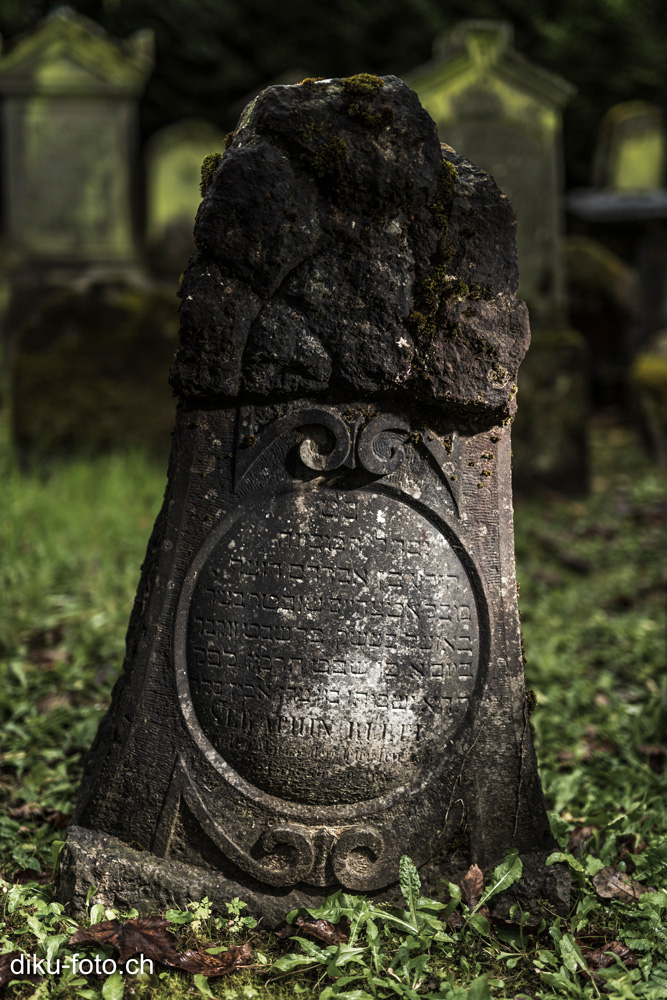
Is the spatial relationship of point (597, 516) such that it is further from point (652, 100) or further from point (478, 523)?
point (652, 100)

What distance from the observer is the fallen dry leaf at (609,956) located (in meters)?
→ 2.02

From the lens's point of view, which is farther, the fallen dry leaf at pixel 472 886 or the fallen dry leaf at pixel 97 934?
the fallen dry leaf at pixel 472 886

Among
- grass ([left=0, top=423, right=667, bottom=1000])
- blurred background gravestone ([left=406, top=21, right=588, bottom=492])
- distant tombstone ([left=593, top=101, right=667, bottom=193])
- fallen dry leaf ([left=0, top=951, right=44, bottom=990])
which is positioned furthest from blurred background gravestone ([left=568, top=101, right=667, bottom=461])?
fallen dry leaf ([left=0, top=951, right=44, bottom=990])

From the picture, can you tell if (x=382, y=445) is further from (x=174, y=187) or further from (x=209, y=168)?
(x=174, y=187)

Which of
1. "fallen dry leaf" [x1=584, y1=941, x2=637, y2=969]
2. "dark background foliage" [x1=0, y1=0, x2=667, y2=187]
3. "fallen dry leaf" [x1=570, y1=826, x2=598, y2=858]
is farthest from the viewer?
"dark background foliage" [x1=0, y1=0, x2=667, y2=187]

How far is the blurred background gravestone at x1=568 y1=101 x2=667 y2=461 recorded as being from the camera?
28.6 feet

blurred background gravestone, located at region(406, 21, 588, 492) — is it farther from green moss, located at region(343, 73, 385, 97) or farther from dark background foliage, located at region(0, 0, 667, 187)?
dark background foliage, located at region(0, 0, 667, 187)

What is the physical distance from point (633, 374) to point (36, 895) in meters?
6.12

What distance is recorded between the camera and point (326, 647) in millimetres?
2174

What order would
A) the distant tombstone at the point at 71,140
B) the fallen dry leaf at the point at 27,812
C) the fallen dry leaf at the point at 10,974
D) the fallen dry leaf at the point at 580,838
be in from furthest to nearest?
the distant tombstone at the point at 71,140, the fallen dry leaf at the point at 27,812, the fallen dry leaf at the point at 580,838, the fallen dry leaf at the point at 10,974

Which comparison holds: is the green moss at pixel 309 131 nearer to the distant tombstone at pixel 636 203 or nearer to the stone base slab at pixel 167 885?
the stone base slab at pixel 167 885

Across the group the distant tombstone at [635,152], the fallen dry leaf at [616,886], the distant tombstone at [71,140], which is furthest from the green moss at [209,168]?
the distant tombstone at [635,152]

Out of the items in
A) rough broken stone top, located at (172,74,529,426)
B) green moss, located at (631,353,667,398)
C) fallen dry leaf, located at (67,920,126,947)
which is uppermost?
green moss, located at (631,353,667,398)

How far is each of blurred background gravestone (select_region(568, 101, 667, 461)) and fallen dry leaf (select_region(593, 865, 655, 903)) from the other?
510 centimetres
